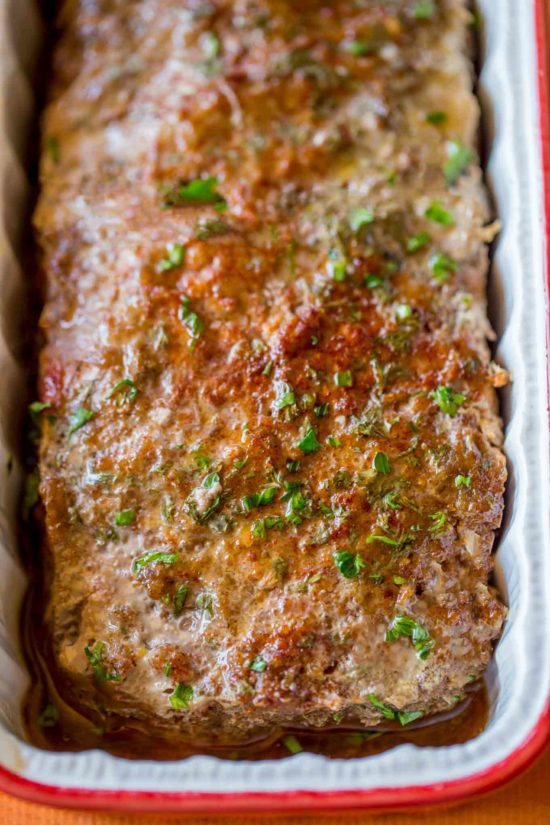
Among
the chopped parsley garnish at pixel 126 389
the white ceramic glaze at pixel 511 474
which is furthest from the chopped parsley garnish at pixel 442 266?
the chopped parsley garnish at pixel 126 389

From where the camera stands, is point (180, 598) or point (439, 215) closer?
point (180, 598)

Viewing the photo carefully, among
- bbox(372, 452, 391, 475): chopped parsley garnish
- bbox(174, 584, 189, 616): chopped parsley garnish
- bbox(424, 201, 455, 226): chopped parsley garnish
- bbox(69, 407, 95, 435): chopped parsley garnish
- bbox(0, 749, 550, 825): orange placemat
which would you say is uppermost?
bbox(424, 201, 455, 226): chopped parsley garnish

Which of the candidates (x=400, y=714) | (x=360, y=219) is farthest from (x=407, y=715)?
(x=360, y=219)

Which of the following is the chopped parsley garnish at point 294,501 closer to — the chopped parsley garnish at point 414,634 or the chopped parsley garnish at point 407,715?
the chopped parsley garnish at point 414,634

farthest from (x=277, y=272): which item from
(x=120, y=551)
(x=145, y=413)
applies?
(x=120, y=551)

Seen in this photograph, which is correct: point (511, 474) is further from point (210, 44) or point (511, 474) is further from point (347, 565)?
point (210, 44)

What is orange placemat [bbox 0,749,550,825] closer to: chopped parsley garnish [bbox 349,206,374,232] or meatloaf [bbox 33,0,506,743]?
meatloaf [bbox 33,0,506,743]

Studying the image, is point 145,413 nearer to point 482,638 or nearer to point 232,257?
point 232,257

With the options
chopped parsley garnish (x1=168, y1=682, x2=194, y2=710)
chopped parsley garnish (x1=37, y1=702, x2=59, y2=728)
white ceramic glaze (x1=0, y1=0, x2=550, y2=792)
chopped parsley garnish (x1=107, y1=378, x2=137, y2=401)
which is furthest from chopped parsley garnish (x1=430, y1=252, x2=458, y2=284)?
chopped parsley garnish (x1=37, y1=702, x2=59, y2=728)
